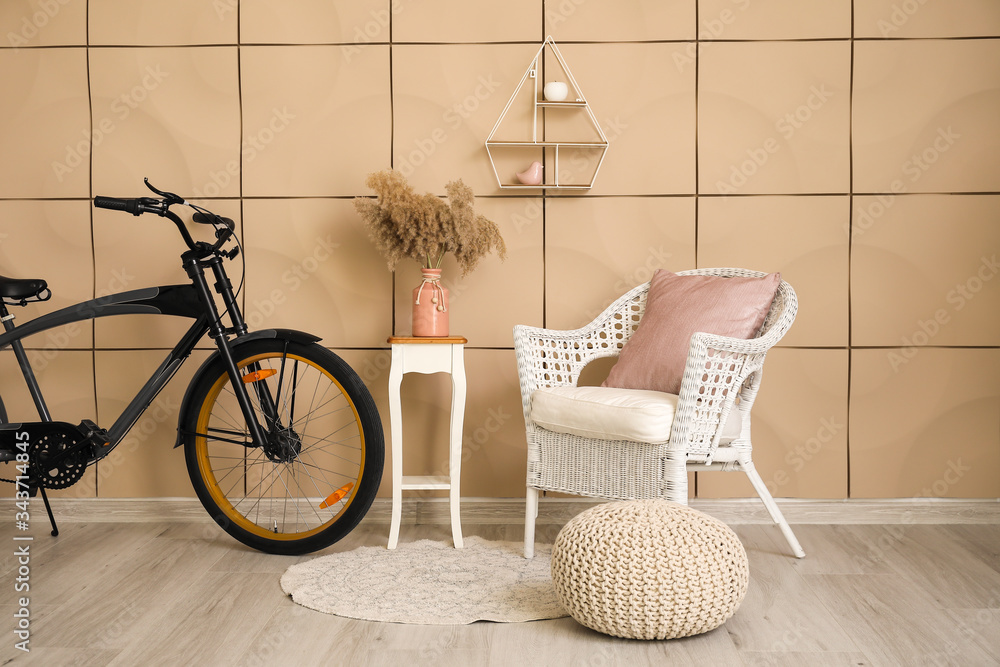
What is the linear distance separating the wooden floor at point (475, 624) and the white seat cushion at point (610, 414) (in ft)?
1.77

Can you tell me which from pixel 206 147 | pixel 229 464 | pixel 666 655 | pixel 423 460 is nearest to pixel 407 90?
pixel 206 147

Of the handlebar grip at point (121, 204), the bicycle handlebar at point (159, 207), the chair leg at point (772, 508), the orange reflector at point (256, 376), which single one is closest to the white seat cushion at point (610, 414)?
the chair leg at point (772, 508)

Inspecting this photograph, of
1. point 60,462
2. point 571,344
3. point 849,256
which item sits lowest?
point 60,462

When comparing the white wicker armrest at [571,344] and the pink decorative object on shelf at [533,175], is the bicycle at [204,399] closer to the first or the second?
the white wicker armrest at [571,344]

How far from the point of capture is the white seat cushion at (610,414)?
212cm

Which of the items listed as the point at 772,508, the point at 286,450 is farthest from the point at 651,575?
the point at 286,450

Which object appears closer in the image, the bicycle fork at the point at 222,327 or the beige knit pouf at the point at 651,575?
the beige knit pouf at the point at 651,575

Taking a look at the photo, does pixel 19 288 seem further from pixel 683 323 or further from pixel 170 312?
pixel 683 323

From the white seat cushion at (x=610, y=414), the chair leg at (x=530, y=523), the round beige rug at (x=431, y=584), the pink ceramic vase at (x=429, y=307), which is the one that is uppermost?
the pink ceramic vase at (x=429, y=307)

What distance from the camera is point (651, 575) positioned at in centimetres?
170

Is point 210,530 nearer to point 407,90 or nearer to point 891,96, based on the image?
point 407,90

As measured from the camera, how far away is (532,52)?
2875mm

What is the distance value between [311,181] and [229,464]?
1205 millimetres

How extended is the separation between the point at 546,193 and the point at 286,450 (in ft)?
4.64
